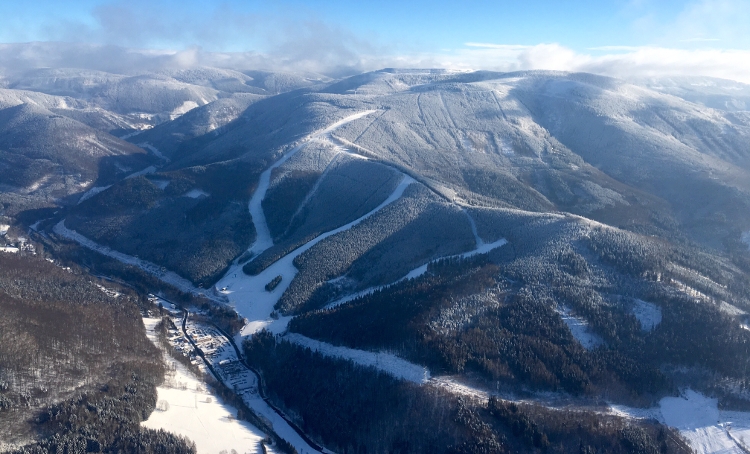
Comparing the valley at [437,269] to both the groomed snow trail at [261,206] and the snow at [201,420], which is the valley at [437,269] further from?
the groomed snow trail at [261,206]

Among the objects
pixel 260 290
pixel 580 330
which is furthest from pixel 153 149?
pixel 580 330

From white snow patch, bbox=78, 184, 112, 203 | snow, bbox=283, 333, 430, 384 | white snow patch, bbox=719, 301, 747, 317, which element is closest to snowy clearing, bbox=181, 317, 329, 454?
snow, bbox=283, 333, 430, 384

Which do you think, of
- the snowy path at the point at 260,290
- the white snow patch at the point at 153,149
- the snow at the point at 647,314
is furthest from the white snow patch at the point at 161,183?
the snow at the point at 647,314

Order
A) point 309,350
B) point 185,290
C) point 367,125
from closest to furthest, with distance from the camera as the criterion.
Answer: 1. point 309,350
2. point 185,290
3. point 367,125

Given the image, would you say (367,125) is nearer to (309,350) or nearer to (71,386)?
(309,350)

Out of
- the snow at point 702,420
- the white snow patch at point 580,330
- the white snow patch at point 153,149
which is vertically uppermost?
the white snow patch at point 580,330

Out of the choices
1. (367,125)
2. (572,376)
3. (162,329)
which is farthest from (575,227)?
(367,125)
